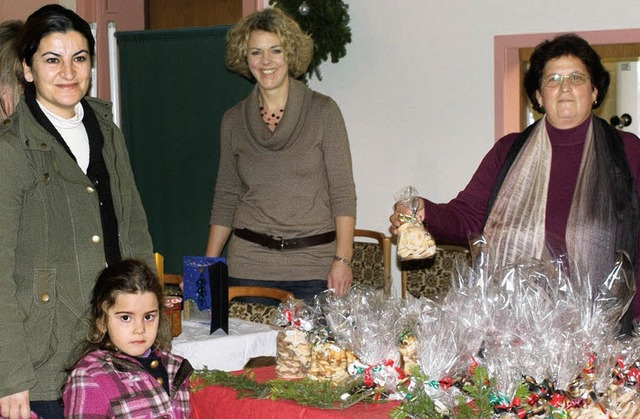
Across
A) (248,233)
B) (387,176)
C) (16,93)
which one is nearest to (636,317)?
(248,233)

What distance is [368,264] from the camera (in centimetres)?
538

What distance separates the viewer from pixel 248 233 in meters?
4.07

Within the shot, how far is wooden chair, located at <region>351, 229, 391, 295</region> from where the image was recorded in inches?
205

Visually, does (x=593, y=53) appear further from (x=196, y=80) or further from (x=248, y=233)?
(x=196, y=80)

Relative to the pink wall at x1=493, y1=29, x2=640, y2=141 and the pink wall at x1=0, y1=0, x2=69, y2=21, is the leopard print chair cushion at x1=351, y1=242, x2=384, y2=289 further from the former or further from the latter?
the pink wall at x1=0, y1=0, x2=69, y2=21

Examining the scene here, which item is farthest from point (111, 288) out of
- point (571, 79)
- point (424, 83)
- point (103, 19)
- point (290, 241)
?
point (103, 19)

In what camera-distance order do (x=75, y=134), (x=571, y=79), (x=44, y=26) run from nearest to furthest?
(x=44, y=26) → (x=75, y=134) → (x=571, y=79)

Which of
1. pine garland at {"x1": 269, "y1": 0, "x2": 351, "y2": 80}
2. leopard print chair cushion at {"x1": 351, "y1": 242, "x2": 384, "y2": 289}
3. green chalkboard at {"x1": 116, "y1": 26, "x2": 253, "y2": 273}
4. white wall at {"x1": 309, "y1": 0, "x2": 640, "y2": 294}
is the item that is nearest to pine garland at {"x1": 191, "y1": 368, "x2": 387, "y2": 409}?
leopard print chair cushion at {"x1": 351, "y1": 242, "x2": 384, "y2": 289}

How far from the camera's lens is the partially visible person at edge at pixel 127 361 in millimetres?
2475

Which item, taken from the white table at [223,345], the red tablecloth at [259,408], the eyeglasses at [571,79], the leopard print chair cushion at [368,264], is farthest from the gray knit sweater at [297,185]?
the leopard print chair cushion at [368,264]

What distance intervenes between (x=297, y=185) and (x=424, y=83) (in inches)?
65.0

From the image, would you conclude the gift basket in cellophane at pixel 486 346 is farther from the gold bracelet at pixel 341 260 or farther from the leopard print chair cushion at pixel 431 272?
the leopard print chair cushion at pixel 431 272

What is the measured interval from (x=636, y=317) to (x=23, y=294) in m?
1.85

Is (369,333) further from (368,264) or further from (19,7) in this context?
(19,7)
